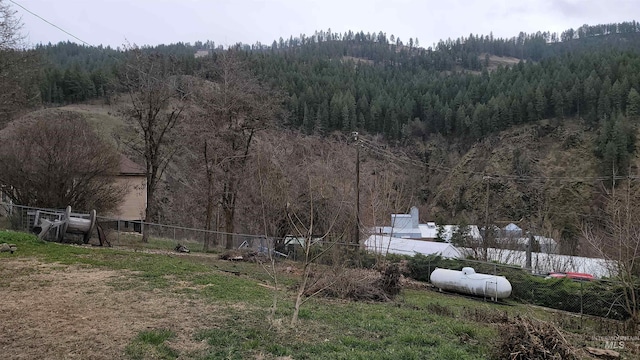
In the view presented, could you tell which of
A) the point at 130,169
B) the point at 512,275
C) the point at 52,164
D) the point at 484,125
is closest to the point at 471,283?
the point at 512,275

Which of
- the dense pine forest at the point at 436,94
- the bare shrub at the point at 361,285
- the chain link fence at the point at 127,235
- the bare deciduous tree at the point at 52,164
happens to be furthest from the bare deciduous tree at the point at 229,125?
the dense pine forest at the point at 436,94

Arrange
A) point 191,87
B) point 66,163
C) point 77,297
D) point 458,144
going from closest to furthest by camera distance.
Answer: point 77,297 < point 66,163 < point 191,87 < point 458,144

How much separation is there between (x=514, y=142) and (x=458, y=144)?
15.2m

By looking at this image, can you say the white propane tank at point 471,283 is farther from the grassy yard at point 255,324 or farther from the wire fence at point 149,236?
the grassy yard at point 255,324

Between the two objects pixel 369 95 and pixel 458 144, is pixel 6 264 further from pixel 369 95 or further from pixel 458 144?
pixel 369 95

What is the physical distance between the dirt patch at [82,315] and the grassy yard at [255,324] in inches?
2.5

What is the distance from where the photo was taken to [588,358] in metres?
7.10

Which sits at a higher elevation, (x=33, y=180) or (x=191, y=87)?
(x=191, y=87)

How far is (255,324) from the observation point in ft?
25.0

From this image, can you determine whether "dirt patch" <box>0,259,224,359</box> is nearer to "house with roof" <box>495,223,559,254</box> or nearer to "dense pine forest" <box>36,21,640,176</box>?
"house with roof" <box>495,223,559,254</box>

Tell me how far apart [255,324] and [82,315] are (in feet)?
9.24

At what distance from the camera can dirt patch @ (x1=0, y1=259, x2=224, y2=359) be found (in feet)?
19.2

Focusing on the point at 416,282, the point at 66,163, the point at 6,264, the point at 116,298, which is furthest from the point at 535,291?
the point at 66,163

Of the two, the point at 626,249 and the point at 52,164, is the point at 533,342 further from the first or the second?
the point at 52,164
